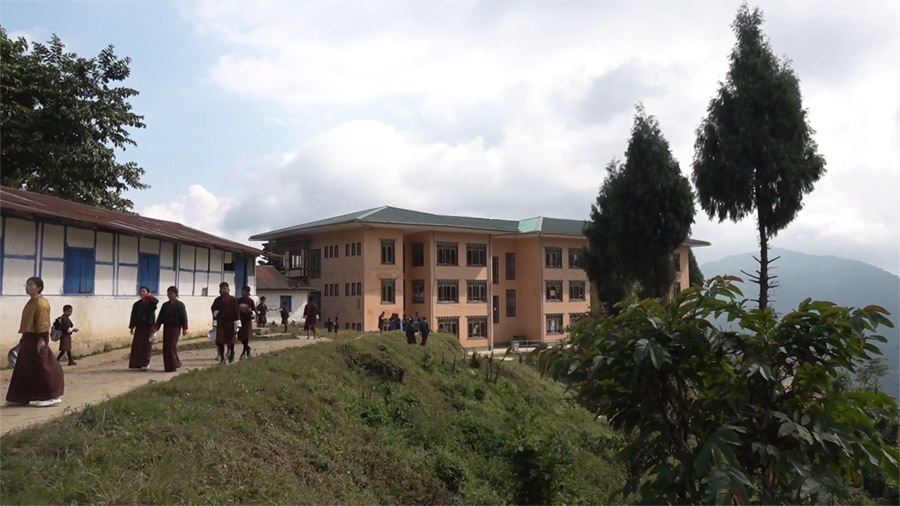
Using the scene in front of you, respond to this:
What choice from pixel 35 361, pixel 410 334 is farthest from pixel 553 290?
pixel 35 361

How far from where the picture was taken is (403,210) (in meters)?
41.8

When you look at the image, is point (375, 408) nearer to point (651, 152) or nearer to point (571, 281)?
point (651, 152)

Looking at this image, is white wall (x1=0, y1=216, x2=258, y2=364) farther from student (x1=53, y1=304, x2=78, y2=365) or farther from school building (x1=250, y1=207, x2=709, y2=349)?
school building (x1=250, y1=207, x2=709, y2=349)

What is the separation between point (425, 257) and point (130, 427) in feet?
109

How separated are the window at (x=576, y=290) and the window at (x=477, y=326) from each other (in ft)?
27.8

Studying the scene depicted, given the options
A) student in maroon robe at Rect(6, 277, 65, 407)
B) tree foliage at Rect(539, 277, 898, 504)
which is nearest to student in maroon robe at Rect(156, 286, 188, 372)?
student in maroon robe at Rect(6, 277, 65, 407)

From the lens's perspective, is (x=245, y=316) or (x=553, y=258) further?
(x=553, y=258)

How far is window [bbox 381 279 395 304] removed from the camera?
126 ft

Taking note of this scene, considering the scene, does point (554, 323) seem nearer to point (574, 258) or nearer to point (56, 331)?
point (574, 258)

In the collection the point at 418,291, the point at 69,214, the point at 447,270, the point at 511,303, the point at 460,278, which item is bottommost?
the point at 511,303

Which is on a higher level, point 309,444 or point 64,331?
point 64,331

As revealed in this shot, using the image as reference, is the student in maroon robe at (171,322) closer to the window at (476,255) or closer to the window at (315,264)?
the window at (315,264)

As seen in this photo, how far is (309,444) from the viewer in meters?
9.42

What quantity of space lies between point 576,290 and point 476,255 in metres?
9.84
